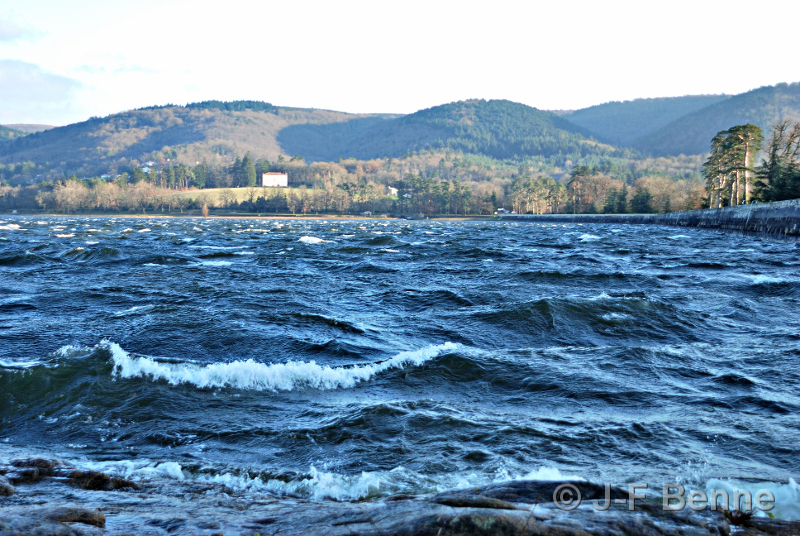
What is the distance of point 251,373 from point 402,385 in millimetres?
2173

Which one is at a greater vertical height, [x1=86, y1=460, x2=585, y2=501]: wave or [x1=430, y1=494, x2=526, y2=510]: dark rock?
[x1=430, y1=494, x2=526, y2=510]: dark rock

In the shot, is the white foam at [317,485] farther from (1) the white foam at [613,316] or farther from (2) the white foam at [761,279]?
(2) the white foam at [761,279]

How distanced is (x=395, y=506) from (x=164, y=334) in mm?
8004

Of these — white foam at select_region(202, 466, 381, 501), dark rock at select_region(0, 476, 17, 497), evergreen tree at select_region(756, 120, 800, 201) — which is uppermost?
evergreen tree at select_region(756, 120, 800, 201)

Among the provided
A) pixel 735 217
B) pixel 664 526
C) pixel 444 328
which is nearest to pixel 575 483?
pixel 664 526

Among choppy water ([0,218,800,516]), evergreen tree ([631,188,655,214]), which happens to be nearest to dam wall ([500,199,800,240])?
evergreen tree ([631,188,655,214])

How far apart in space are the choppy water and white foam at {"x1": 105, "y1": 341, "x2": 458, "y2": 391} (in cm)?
3

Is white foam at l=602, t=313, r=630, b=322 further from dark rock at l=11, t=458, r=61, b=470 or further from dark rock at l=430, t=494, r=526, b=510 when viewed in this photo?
dark rock at l=11, t=458, r=61, b=470

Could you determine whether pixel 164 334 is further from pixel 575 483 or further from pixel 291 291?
pixel 575 483

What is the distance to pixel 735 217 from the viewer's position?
52.5m

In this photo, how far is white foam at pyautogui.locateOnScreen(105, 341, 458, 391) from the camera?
23.9 ft

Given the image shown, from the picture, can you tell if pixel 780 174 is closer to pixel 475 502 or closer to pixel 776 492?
pixel 776 492

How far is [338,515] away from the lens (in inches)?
131

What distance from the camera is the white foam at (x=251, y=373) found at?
7.28 meters
